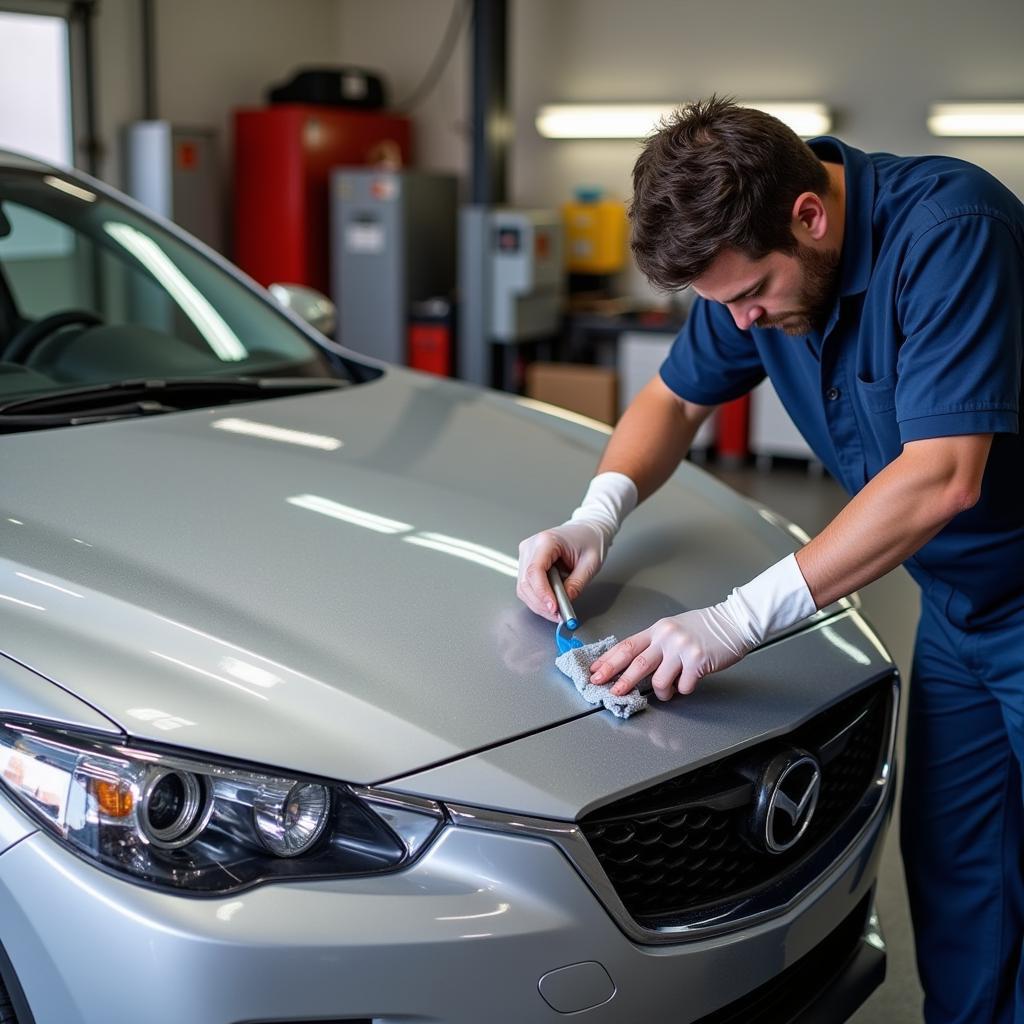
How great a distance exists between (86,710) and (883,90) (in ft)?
19.3

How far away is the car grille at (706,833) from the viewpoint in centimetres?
121

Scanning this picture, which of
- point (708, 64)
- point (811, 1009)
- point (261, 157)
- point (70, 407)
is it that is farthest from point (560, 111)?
point (811, 1009)

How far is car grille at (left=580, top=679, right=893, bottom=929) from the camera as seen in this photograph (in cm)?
121

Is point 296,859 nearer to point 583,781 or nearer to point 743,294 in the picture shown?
point 583,781

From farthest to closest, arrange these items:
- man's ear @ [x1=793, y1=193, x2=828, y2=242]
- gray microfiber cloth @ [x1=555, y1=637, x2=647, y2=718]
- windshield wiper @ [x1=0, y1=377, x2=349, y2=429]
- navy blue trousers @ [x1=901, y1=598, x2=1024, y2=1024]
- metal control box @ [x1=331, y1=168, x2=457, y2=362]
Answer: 1. metal control box @ [x1=331, y1=168, x2=457, y2=362]
2. windshield wiper @ [x1=0, y1=377, x2=349, y2=429]
3. navy blue trousers @ [x1=901, y1=598, x2=1024, y2=1024]
4. man's ear @ [x1=793, y1=193, x2=828, y2=242]
5. gray microfiber cloth @ [x1=555, y1=637, x2=647, y2=718]

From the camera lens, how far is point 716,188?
4.35 ft

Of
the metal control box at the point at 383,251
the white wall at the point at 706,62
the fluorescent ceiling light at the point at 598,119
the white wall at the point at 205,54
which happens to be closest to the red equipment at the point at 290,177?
the metal control box at the point at 383,251

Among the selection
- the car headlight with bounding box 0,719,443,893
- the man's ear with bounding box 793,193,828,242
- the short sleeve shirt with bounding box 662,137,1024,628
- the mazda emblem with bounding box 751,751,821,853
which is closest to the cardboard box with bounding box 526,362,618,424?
the short sleeve shirt with bounding box 662,137,1024,628

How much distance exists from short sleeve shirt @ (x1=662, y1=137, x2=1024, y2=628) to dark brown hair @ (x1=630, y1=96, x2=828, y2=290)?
11cm

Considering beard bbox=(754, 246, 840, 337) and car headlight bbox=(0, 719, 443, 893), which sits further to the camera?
beard bbox=(754, 246, 840, 337)

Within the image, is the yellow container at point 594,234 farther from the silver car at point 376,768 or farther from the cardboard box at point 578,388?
the silver car at point 376,768

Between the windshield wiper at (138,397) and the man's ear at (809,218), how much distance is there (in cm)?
95

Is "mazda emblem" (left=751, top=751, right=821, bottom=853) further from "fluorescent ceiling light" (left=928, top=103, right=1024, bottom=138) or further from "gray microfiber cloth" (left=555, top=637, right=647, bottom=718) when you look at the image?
"fluorescent ceiling light" (left=928, top=103, right=1024, bottom=138)

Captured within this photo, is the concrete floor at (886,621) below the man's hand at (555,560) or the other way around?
below
